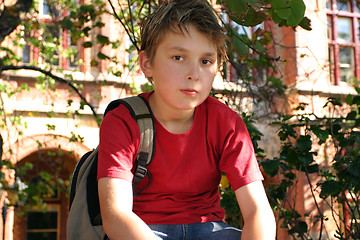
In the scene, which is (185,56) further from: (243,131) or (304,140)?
(304,140)

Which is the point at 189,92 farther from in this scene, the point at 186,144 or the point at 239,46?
the point at 239,46

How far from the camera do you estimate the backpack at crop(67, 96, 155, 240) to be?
5.85ft

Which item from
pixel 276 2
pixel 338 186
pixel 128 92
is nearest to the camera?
pixel 276 2

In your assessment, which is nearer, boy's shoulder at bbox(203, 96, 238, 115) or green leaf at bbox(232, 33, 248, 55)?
boy's shoulder at bbox(203, 96, 238, 115)

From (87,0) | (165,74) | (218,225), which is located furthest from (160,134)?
(87,0)

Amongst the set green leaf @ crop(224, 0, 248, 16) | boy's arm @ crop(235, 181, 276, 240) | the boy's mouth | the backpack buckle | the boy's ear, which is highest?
green leaf @ crop(224, 0, 248, 16)

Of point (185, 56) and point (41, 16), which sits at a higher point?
point (41, 16)

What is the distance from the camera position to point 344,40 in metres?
13.1

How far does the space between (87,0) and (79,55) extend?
1.14 m

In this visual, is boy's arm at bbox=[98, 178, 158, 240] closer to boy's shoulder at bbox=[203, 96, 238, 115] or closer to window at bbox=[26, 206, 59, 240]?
boy's shoulder at bbox=[203, 96, 238, 115]

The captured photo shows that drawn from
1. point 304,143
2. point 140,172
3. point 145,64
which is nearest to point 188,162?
point 140,172

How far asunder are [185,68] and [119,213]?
0.55 m

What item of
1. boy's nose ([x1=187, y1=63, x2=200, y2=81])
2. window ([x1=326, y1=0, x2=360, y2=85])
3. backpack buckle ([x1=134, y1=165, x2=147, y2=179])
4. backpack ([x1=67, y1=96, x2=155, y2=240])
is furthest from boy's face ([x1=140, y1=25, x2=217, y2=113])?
window ([x1=326, y1=0, x2=360, y2=85])

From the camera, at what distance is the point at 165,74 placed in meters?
1.86
